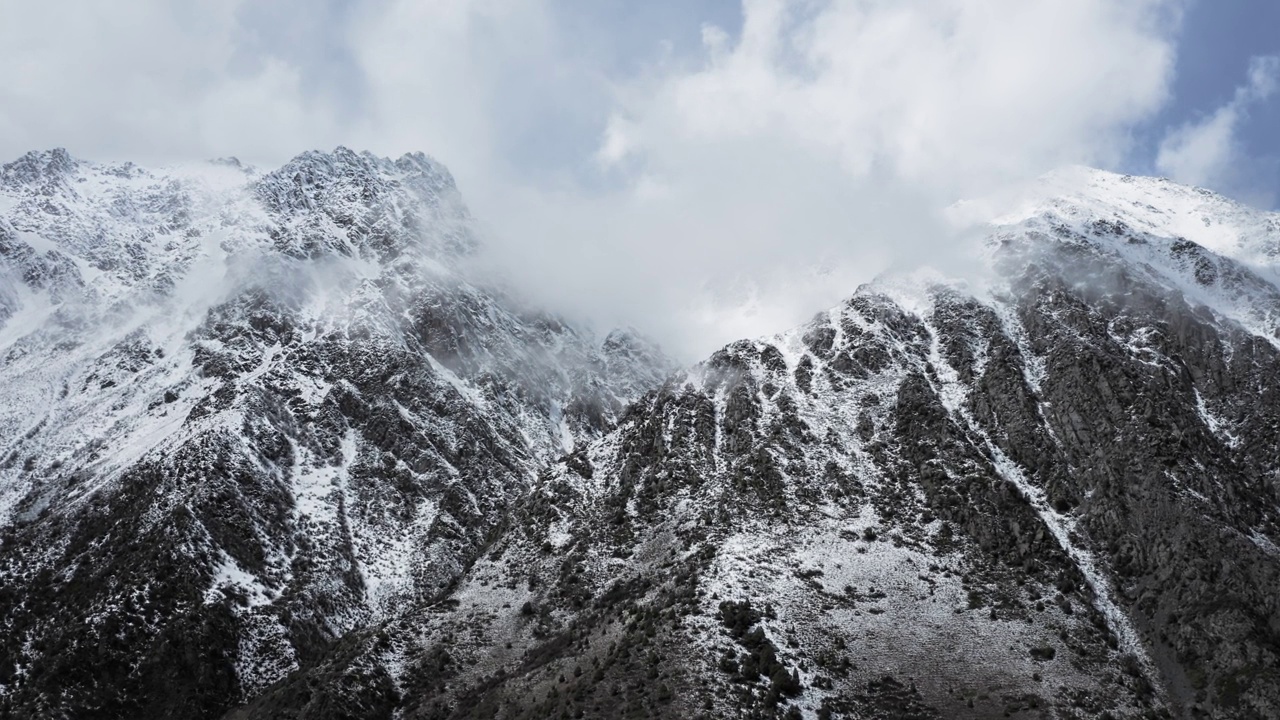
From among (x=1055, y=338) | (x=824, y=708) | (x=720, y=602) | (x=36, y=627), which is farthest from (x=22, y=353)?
(x=1055, y=338)

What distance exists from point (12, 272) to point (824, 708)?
192 m

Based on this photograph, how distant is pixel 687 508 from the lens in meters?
102

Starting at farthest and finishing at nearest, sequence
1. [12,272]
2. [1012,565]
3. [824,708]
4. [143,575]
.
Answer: [12,272] → [143,575] → [1012,565] → [824,708]

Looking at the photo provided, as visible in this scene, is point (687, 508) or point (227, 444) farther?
point (227, 444)

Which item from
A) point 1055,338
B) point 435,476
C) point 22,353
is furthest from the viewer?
point 22,353

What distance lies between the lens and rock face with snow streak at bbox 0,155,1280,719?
69375 millimetres

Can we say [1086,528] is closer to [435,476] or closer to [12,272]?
[435,476]

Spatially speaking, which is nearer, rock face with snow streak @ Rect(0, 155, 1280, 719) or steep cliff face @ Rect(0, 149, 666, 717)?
rock face with snow streak @ Rect(0, 155, 1280, 719)

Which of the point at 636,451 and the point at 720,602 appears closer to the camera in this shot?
the point at 720,602

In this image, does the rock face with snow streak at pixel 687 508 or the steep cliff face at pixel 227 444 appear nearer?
the rock face with snow streak at pixel 687 508

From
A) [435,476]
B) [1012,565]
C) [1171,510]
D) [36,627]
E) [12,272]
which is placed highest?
[12,272]

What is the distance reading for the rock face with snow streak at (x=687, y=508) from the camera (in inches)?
2731

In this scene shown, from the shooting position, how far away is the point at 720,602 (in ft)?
242

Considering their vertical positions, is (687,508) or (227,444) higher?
(227,444)
